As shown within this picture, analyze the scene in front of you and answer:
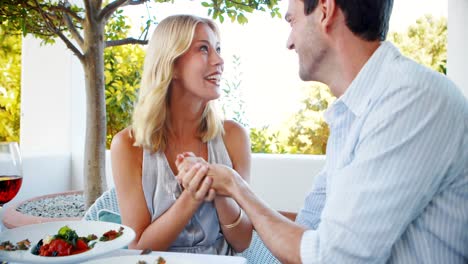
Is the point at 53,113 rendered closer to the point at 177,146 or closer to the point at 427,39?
the point at 177,146

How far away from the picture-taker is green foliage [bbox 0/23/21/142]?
6.52 m

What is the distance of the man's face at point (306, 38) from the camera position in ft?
4.12

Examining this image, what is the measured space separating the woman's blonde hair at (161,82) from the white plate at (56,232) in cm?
56

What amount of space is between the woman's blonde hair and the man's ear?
2.25ft

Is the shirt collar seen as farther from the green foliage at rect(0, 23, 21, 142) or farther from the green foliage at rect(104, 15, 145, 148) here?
the green foliage at rect(0, 23, 21, 142)

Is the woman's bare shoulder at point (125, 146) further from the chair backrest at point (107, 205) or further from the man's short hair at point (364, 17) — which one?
the man's short hair at point (364, 17)

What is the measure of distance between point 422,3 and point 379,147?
227 inches

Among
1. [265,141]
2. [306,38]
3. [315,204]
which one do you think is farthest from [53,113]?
[306,38]

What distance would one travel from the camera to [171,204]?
5.73 feet

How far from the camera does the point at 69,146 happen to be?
14.4 feet

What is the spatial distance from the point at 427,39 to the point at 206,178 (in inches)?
217

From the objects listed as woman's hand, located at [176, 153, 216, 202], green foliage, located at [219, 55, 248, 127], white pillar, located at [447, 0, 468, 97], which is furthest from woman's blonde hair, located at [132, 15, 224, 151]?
green foliage, located at [219, 55, 248, 127]

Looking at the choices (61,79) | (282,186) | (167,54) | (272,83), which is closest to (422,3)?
(272,83)

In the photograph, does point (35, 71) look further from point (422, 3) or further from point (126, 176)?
point (422, 3)
